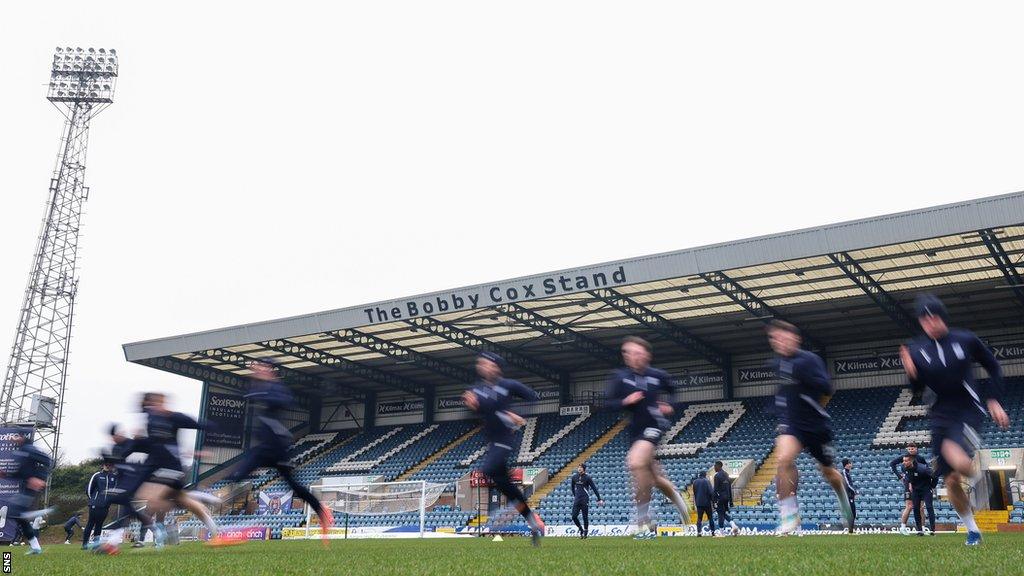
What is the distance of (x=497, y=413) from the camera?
923 centimetres

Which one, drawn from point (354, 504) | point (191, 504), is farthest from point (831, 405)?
point (191, 504)

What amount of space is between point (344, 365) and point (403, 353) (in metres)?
4.11

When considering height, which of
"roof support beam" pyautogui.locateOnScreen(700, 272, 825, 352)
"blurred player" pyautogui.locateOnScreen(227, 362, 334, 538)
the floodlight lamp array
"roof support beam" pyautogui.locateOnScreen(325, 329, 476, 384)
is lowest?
"blurred player" pyautogui.locateOnScreen(227, 362, 334, 538)

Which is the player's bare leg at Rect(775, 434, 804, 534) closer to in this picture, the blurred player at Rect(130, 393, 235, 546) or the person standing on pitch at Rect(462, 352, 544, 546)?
the person standing on pitch at Rect(462, 352, 544, 546)

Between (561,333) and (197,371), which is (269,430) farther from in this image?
(197,371)

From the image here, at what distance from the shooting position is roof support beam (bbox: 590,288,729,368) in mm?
29891

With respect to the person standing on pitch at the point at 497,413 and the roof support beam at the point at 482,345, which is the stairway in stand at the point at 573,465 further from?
the person standing on pitch at the point at 497,413

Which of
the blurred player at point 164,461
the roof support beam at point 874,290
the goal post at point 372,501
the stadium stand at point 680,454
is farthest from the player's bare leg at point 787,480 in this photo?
the goal post at point 372,501

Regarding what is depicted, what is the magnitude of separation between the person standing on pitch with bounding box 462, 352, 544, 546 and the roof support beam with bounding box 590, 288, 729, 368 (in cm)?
1813

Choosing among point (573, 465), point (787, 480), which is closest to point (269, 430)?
point (787, 480)

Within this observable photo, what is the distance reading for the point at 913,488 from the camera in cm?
1473

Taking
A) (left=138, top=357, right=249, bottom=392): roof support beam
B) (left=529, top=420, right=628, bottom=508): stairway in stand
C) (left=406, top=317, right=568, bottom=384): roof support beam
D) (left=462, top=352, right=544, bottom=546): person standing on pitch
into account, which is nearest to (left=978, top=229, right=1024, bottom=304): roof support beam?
(left=529, top=420, right=628, bottom=508): stairway in stand

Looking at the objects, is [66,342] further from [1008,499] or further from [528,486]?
[1008,499]

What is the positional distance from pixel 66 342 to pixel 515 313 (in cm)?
2670
